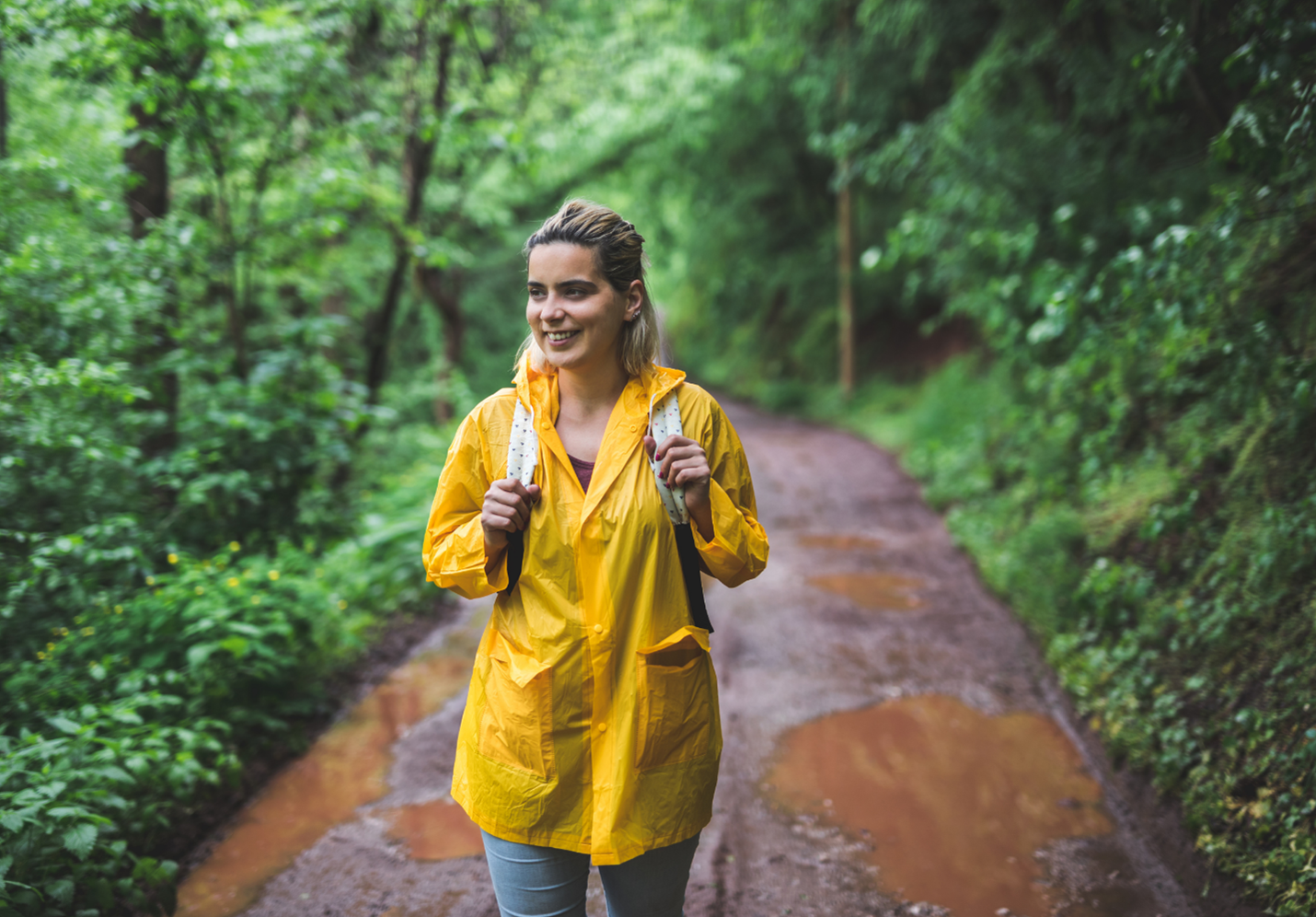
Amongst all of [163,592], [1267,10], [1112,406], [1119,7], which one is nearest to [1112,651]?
[1112,406]

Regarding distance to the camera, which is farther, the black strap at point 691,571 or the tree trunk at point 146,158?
the tree trunk at point 146,158

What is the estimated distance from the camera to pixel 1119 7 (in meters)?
5.31

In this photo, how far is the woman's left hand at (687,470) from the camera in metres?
1.78

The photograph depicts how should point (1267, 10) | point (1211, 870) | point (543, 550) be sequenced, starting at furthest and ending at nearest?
1. point (1267, 10)
2. point (1211, 870)
3. point (543, 550)

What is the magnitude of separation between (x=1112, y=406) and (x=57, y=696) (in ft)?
22.9

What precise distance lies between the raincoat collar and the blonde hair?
0.11 feet

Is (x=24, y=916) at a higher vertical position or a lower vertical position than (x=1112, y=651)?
lower

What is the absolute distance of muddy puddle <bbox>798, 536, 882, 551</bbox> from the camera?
7.64m

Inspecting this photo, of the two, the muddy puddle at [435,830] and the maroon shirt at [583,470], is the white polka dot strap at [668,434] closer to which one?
the maroon shirt at [583,470]

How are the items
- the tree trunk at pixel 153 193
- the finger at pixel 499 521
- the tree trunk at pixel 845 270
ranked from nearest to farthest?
the finger at pixel 499 521 < the tree trunk at pixel 153 193 < the tree trunk at pixel 845 270

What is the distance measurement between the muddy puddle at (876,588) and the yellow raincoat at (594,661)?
4590mm

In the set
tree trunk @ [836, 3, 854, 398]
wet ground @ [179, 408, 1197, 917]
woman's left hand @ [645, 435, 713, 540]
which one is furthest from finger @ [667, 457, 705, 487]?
tree trunk @ [836, 3, 854, 398]

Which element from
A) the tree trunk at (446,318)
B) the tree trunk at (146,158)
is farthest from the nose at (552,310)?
the tree trunk at (446,318)

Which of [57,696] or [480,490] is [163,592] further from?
[480,490]
